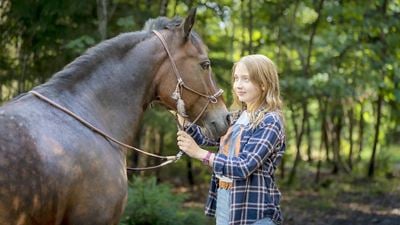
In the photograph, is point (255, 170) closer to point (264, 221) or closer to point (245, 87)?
point (264, 221)

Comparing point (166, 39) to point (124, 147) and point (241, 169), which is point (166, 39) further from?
point (241, 169)

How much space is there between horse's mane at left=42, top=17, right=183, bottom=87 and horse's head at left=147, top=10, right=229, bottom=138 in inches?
0.8

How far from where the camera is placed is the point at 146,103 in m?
3.85

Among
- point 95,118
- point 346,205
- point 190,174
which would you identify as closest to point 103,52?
point 95,118

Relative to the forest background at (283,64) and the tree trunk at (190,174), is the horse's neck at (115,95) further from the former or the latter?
the tree trunk at (190,174)

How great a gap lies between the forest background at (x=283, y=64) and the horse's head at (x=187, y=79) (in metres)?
2.97

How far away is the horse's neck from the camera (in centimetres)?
352

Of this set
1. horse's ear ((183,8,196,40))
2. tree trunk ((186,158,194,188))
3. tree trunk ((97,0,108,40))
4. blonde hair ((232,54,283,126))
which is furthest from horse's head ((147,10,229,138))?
tree trunk ((186,158,194,188))

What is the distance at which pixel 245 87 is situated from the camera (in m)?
3.47

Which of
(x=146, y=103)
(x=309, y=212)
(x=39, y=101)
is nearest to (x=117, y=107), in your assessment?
(x=146, y=103)

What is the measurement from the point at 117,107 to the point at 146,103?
0.75ft

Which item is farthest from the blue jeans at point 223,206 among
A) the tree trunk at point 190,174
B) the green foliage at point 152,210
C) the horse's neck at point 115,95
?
the tree trunk at point 190,174

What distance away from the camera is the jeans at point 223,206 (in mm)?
3514

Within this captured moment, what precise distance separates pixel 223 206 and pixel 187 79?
0.82m
